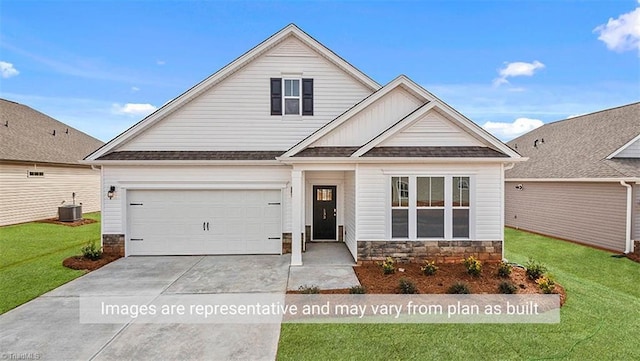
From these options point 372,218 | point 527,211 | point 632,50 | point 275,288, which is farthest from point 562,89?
point 275,288

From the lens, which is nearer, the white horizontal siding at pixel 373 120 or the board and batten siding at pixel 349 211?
the white horizontal siding at pixel 373 120

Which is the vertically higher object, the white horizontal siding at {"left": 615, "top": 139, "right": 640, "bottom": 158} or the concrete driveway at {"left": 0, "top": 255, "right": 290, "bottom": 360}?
the white horizontal siding at {"left": 615, "top": 139, "right": 640, "bottom": 158}

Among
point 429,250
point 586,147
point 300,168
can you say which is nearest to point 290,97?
point 300,168

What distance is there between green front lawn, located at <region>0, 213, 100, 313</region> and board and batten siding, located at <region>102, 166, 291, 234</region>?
1.83 metres

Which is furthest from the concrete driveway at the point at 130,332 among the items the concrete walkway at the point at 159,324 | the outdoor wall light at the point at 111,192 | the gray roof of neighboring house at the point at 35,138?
the gray roof of neighboring house at the point at 35,138

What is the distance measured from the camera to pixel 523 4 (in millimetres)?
12305

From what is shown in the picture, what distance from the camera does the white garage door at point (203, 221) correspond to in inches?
388

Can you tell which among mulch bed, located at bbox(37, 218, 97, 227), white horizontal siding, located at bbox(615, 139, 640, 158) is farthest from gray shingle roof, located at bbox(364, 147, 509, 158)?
mulch bed, located at bbox(37, 218, 97, 227)

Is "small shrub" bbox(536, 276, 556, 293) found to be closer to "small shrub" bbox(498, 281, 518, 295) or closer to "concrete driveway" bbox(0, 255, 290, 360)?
"small shrub" bbox(498, 281, 518, 295)

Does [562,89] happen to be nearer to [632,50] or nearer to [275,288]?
[632,50]

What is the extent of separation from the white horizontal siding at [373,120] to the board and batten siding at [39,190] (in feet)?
51.0

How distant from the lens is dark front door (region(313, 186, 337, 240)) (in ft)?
37.4

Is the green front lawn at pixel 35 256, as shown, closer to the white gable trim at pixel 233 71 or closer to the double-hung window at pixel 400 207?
the white gable trim at pixel 233 71

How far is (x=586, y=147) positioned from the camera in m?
13.7
